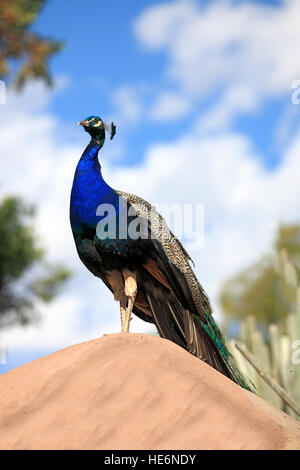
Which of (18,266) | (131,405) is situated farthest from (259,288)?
(131,405)

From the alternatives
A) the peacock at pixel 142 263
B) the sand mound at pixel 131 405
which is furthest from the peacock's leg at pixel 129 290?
the sand mound at pixel 131 405

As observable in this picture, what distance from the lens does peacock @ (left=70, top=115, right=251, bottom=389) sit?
459 centimetres

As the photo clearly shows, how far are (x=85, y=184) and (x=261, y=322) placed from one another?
20.5 metres

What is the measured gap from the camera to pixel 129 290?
4.61 m

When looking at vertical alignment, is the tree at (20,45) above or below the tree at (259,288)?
above

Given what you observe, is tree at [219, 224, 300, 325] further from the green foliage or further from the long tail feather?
the long tail feather

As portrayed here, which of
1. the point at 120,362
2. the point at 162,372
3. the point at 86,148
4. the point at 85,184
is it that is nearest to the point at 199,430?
the point at 162,372

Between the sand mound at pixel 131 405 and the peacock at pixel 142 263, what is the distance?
32.8 inches

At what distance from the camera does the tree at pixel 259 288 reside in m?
23.9

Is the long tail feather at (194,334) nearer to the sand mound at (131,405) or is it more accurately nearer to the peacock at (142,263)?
the peacock at (142,263)

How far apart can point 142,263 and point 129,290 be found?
25cm

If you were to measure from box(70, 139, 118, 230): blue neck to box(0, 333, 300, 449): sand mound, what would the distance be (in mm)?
1181

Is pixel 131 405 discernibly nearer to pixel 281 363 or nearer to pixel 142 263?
pixel 142 263
